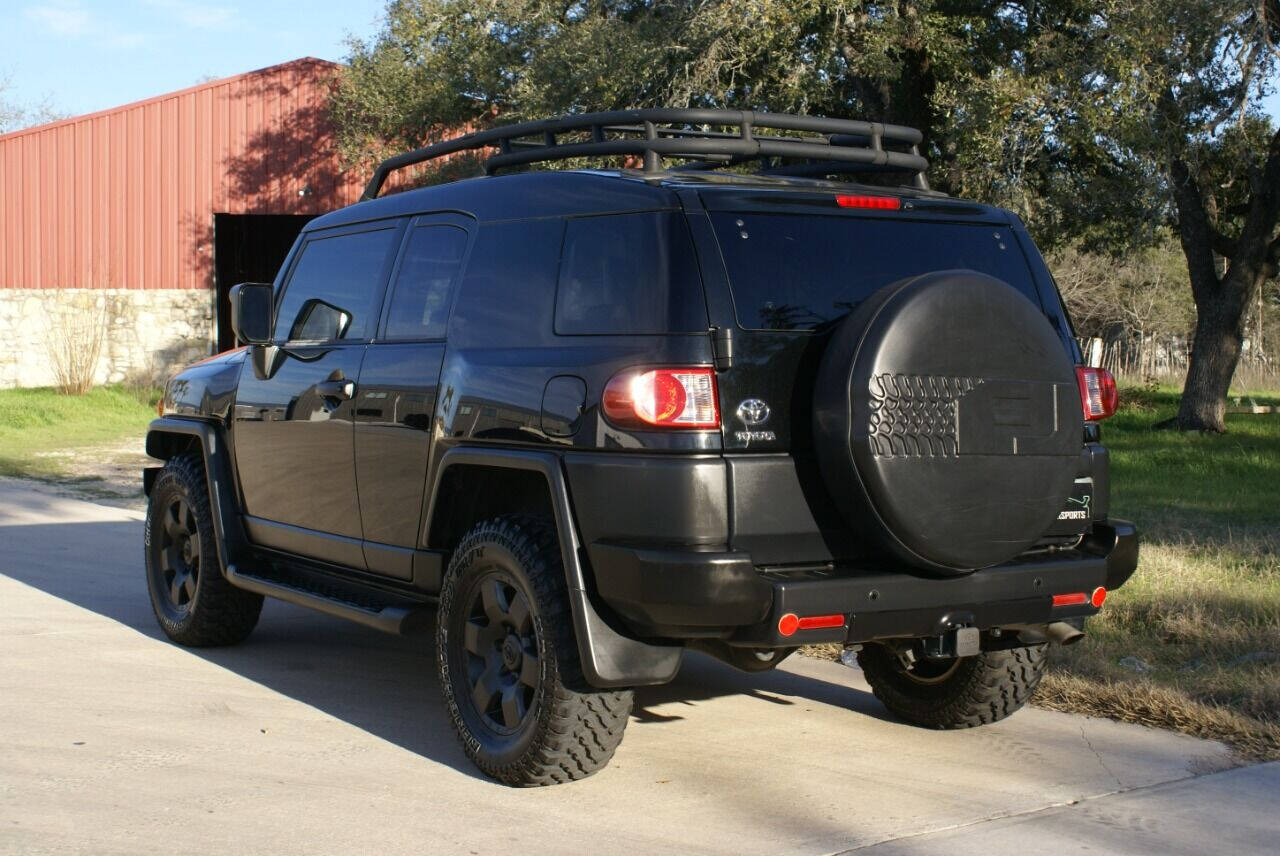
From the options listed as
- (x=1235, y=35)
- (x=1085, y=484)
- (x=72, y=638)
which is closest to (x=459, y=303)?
(x=1085, y=484)

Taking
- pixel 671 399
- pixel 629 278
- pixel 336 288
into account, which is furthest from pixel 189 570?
pixel 671 399

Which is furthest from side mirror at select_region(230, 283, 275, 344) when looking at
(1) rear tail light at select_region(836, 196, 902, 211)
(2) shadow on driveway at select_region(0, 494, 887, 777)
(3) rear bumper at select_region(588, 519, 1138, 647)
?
(1) rear tail light at select_region(836, 196, 902, 211)

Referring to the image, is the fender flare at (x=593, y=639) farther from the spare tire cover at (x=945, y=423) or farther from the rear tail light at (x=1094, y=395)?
the rear tail light at (x=1094, y=395)

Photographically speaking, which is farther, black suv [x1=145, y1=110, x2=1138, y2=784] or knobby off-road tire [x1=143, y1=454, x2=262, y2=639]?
knobby off-road tire [x1=143, y1=454, x2=262, y2=639]

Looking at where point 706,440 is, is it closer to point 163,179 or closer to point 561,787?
point 561,787

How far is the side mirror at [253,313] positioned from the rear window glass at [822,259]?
8.76 ft

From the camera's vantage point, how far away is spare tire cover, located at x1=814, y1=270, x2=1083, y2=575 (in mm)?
4285

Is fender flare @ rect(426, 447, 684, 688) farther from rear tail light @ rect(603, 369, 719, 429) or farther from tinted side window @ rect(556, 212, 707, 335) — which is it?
tinted side window @ rect(556, 212, 707, 335)

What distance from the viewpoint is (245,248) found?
28.2m

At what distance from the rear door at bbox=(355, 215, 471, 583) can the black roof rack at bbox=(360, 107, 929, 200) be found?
0.44m

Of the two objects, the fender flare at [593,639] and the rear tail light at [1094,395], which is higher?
the rear tail light at [1094,395]

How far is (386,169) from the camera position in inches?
259

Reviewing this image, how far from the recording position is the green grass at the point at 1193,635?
18.6 ft

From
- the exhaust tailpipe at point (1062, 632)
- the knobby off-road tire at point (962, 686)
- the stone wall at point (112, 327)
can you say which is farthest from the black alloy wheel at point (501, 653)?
the stone wall at point (112, 327)
